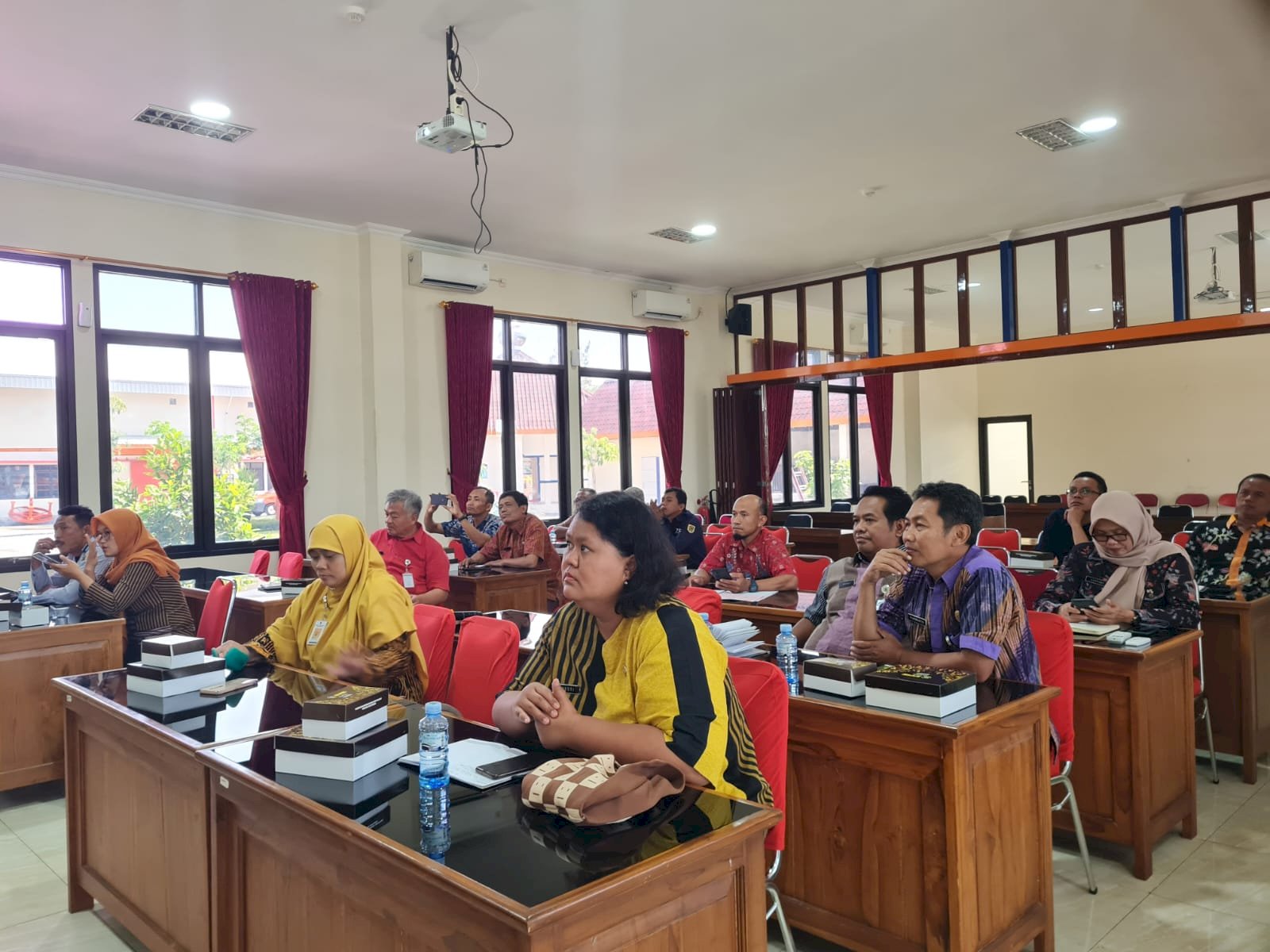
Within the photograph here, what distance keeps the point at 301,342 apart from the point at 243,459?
105cm

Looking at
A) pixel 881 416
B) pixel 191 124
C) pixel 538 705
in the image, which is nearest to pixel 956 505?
pixel 538 705

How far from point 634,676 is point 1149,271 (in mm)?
9658

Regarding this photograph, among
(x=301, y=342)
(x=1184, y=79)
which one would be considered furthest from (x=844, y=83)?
(x=301, y=342)

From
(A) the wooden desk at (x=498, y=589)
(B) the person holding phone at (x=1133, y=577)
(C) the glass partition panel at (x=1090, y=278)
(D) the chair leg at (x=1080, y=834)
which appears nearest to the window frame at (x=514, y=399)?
(A) the wooden desk at (x=498, y=589)

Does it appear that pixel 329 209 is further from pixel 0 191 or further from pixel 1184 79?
pixel 1184 79

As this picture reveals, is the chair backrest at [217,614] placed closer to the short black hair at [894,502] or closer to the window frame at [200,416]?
the window frame at [200,416]

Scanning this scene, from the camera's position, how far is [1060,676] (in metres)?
2.81

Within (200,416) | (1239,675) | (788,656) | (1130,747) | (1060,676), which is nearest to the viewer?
(788,656)

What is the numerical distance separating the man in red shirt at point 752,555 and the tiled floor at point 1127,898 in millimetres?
2028

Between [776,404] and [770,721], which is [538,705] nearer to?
[770,721]

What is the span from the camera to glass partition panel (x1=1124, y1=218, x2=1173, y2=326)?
7.95m

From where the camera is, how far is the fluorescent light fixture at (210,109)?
5.02 meters

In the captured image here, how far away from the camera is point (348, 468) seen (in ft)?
24.8

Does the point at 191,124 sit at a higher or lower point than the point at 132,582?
higher
